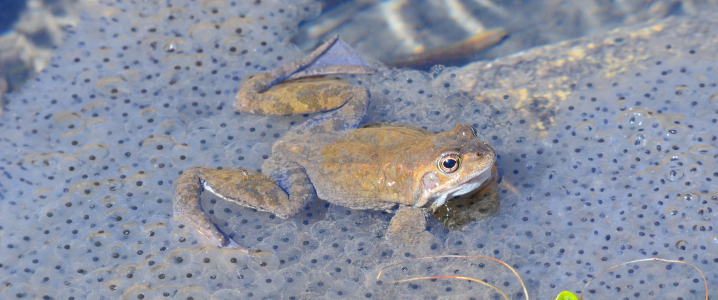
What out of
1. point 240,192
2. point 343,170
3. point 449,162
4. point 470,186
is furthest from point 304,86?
point 470,186

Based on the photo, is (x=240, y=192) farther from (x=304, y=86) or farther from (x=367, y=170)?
(x=304, y=86)

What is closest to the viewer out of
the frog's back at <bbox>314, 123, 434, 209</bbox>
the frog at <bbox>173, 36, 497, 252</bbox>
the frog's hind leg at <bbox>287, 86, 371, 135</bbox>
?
the frog at <bbox>173, 36, 497, 252</bbox>

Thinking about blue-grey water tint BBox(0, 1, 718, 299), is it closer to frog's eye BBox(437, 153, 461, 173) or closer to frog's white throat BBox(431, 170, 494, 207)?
frog's white throat BBox(431, 170, 494, 207)

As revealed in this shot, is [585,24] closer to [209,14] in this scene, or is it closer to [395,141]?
[395,141]

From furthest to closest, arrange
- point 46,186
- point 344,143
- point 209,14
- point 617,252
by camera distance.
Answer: point 209,14 < point 46,186 < point 344,143 < point 617,252

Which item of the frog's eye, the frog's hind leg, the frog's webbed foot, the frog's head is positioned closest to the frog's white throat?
the frog's head

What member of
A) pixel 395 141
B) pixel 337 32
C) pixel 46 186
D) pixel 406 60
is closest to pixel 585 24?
pixel 406 60
